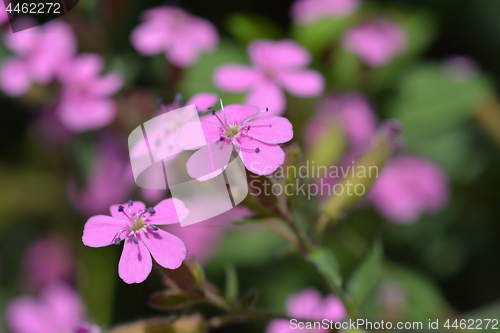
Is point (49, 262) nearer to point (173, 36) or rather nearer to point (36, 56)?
point (36, 56)

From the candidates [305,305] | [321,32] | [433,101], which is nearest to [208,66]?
[321,32]

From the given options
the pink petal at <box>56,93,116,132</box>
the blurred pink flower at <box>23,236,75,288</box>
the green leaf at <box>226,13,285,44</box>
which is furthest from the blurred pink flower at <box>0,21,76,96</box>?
the blurred pink flower at <box>23,236,75,288</box>

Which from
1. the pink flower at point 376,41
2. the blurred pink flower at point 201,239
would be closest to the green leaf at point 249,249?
the blurred pink flower at point 201,239

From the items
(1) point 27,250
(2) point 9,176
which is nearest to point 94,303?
(1) point 27,250

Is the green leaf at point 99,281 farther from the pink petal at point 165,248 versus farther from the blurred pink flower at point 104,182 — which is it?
the pink petal at point 165,248

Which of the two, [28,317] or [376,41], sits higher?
[376,41]

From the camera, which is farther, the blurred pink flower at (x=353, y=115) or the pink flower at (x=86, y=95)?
the blurred pink flower at (x=353, y=115)
